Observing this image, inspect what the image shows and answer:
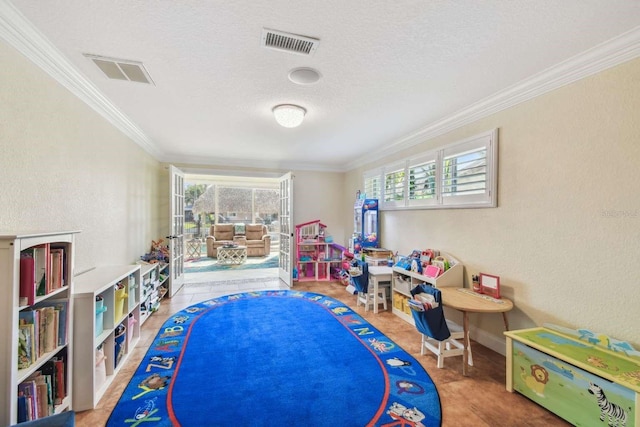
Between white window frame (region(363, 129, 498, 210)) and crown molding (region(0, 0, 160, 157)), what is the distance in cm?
345

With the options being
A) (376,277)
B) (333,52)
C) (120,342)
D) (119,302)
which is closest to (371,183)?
(376,277)

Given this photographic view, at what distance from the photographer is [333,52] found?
1.79 m

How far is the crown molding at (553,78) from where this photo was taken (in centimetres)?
165

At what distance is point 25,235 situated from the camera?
4.19 feet

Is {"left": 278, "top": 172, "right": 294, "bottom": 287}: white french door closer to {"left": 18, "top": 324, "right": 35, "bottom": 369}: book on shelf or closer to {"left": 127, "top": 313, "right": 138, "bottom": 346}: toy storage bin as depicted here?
{"left": 127, "top": 313, "right": 138, "bottom": 346}: toy storage bin

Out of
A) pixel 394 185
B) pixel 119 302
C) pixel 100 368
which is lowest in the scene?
pixel 100 368

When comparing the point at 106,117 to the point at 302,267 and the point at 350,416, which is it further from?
the point at 302,267

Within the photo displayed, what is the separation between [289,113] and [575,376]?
2.87m

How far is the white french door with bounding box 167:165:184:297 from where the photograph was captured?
4.12 m

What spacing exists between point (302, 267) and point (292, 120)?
3279 millimetres

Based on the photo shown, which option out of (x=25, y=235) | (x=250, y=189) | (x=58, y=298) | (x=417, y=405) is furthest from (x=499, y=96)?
(x=250, y=189)

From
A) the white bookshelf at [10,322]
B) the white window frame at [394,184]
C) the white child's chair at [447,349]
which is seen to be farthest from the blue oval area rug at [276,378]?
the white window frame at [394,184]

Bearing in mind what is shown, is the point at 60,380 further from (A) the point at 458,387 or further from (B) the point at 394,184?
(B) the point at 394,184

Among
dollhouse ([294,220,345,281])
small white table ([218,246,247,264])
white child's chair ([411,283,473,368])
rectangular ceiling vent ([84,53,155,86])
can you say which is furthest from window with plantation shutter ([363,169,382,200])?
small white table ([218,246,247,264])
